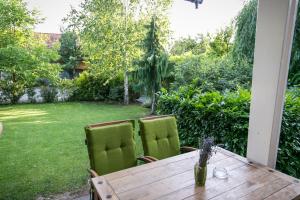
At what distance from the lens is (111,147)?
1.92 metres

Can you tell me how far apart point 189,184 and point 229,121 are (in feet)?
4.31

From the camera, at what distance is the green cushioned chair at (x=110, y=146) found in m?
1.82

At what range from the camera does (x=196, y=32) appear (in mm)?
10086

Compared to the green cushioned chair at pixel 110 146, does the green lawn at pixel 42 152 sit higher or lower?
lower

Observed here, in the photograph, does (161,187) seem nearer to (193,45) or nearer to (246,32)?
(246,32)

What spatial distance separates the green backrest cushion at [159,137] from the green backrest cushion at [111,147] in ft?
0.47

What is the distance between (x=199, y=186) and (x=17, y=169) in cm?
292

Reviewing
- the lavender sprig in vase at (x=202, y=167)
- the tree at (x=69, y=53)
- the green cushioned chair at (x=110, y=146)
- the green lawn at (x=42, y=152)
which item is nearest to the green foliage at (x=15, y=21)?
the green lawn at (x=42, y=152)

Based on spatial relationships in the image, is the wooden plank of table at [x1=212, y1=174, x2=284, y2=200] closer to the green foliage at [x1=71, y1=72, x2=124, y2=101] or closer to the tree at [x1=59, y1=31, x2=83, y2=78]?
the green foliage at [x1=71, y1=72, x2=124, y2=101]

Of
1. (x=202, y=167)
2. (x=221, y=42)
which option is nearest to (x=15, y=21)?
(x=221, y=42)

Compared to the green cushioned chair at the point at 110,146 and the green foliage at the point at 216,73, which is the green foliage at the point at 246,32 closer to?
the green foliage at the point at 216,73

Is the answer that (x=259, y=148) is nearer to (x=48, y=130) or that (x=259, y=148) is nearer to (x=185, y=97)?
(x=185, y=97)

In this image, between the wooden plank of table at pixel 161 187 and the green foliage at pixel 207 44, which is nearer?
the wooden plank of table at pixel 161 187

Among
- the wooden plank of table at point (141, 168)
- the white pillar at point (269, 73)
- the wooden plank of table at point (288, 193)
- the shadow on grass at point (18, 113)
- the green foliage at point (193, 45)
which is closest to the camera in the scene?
the wooden plank of table at point (288, 193)
